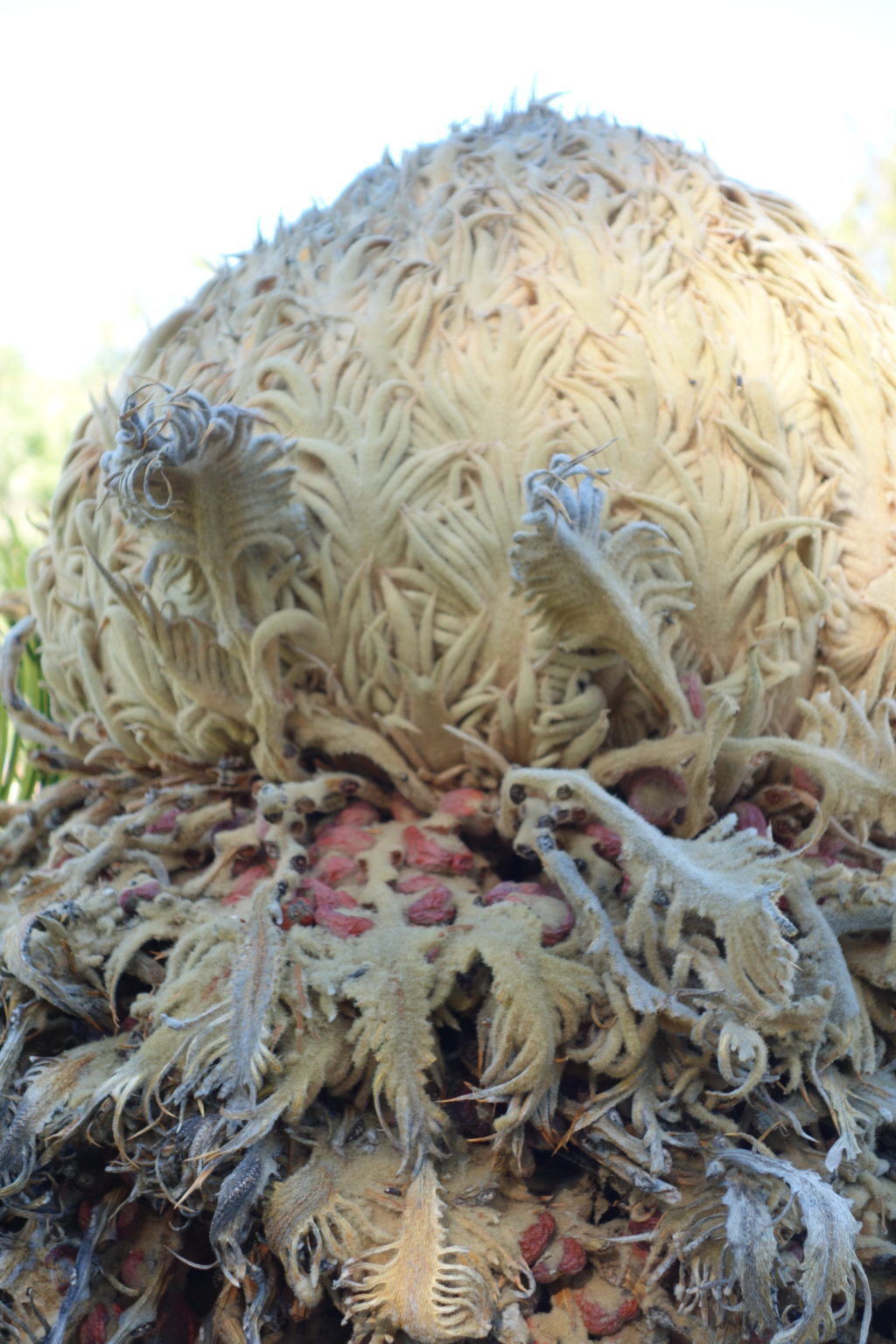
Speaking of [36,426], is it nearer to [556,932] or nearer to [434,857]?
[434,857]

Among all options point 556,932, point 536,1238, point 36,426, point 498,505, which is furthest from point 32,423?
point 536,1238

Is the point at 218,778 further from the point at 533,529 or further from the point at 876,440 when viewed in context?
the point at 876,440

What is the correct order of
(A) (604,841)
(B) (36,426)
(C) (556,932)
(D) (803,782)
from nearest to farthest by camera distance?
(C) (556,932) < (A) (604,841) < (D) (803,782) < (B) (36,426)

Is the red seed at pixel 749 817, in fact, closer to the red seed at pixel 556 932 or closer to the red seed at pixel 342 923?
the red seed at pixel 556 932

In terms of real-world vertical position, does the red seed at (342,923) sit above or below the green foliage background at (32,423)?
below

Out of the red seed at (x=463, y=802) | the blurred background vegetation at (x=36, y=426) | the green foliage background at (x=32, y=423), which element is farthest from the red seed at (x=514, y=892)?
the green foliage background at (x=32, y=423)

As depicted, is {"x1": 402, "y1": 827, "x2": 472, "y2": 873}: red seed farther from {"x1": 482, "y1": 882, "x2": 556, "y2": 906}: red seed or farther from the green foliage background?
the green foliage background

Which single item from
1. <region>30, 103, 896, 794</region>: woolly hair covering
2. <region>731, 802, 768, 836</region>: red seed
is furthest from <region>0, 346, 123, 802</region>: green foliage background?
<region>731, 802, 768, 836</region>: red seed
